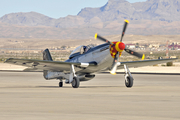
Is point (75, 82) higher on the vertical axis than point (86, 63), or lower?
lower

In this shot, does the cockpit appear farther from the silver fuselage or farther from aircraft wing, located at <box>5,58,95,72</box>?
aircraft wing, located at <box>5,58,95,72</box>

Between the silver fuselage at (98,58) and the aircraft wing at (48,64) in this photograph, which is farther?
the silver fuselage at (98,58)

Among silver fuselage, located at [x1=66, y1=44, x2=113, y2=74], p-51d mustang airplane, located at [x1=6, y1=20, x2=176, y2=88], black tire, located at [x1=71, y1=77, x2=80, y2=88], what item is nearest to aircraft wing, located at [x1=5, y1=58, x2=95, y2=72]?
p-51d mustang airplane, located at [x1=6, y1=20, x2=176, y2=88]

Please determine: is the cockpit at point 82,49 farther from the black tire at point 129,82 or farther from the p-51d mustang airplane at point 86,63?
the black tire at point 129,82

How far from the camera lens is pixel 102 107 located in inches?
482

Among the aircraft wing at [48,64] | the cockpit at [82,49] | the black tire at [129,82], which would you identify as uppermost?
the cockpit at [82,49]

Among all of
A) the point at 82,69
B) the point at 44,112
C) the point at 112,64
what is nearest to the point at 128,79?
the point at 112,64

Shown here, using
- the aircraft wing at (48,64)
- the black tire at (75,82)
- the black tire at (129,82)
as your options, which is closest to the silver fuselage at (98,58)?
the aircraft wing at (48,64)

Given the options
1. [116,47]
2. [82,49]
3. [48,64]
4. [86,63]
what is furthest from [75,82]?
[116,47]

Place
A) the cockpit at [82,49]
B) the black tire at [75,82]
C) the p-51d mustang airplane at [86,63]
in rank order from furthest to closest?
the cockpit at [82,49], the black tire at [75,82], the p-51d mustang airplane at [86,63]

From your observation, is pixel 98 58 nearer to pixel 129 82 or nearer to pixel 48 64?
pixel 129 82

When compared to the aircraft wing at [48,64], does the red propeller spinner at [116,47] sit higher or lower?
higher

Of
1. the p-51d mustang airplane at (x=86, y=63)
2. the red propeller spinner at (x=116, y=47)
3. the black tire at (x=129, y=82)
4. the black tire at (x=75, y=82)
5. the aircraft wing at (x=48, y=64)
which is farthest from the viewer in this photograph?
the black tire at (x=129, y=82)

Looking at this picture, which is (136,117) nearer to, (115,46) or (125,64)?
(115,46)
